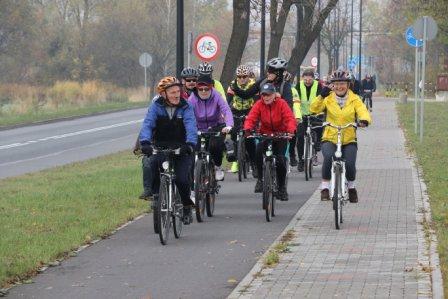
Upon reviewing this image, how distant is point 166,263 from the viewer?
1073 centimetres

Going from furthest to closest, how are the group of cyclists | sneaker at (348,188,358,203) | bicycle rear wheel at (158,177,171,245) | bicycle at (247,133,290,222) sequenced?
bicycle at (247,133,290,222), sneaker at (348,188,358,203), the group of cyclists, bicycle rear wheel at (158,177,171,245)

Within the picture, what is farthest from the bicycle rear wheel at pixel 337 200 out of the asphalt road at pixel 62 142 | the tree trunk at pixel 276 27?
the tree trunk at pixel 276 27

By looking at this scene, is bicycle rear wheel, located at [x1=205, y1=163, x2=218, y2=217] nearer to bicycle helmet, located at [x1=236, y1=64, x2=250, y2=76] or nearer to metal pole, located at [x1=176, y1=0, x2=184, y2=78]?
bicycle helmet, located at [x1=236, y1=64, x2=250, y2=76]

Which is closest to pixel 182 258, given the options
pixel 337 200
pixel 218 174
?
pixel 337 200

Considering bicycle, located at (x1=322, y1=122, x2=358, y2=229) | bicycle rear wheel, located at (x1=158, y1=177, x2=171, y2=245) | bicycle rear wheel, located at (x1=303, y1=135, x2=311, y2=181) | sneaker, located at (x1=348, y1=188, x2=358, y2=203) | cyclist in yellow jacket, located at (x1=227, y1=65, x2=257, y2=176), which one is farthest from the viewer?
bicycle rear wheel, located at (x1=303, y1=135, x2=311, y2=181)

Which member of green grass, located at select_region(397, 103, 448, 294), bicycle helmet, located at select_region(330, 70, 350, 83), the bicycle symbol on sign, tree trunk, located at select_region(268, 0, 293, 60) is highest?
tree trunk, located at select_region(268, 0, 293, 60)

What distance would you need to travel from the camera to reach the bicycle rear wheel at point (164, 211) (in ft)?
38.6

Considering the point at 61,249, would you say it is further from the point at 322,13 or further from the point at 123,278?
the point at 322,13

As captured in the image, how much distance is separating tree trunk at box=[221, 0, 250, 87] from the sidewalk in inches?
413

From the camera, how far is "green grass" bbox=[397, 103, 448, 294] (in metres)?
11.9

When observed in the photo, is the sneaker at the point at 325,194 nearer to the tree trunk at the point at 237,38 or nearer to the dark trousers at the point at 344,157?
the dark trousers at the point at 344,157

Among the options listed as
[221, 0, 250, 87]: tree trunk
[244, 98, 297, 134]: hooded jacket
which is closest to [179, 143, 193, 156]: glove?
[244, 98, 297, 134]: hooded jacket

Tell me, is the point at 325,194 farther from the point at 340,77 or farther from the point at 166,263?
the point at 166,263

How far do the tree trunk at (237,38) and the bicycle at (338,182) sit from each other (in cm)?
1479
